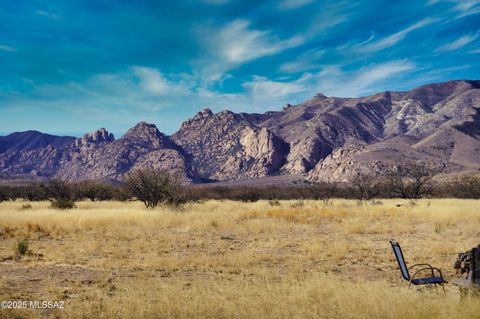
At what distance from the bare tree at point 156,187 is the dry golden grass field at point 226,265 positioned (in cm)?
912

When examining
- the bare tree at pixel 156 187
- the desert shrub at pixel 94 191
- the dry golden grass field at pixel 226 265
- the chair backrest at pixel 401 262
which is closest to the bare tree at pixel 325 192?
the desert shrub at pixel 94 191

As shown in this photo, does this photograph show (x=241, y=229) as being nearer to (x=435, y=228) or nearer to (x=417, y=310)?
(x=435, y=228)

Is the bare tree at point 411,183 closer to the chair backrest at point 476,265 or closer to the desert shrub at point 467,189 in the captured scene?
the desert shrub at point 467,189

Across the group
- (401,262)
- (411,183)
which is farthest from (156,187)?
(411,183)

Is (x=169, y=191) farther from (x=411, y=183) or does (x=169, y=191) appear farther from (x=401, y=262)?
(x=411, y=183)

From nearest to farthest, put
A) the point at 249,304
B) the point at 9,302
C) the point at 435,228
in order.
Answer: the point at 249,304 < the point at 9,302 < the point at 435,228

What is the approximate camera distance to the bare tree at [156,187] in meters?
34.4

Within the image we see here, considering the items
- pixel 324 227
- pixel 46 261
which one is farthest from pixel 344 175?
pixel 46 261

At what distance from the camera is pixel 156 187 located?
113 ft

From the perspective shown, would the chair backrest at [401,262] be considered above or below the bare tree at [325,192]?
above

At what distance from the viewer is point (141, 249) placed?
15.2m

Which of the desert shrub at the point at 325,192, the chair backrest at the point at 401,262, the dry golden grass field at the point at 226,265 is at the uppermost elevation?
the chair backrest at the point at 401,262

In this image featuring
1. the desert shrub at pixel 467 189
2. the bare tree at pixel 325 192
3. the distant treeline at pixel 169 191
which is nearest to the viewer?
the distant treeline at pixel 169 191

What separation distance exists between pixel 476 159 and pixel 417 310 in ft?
575
